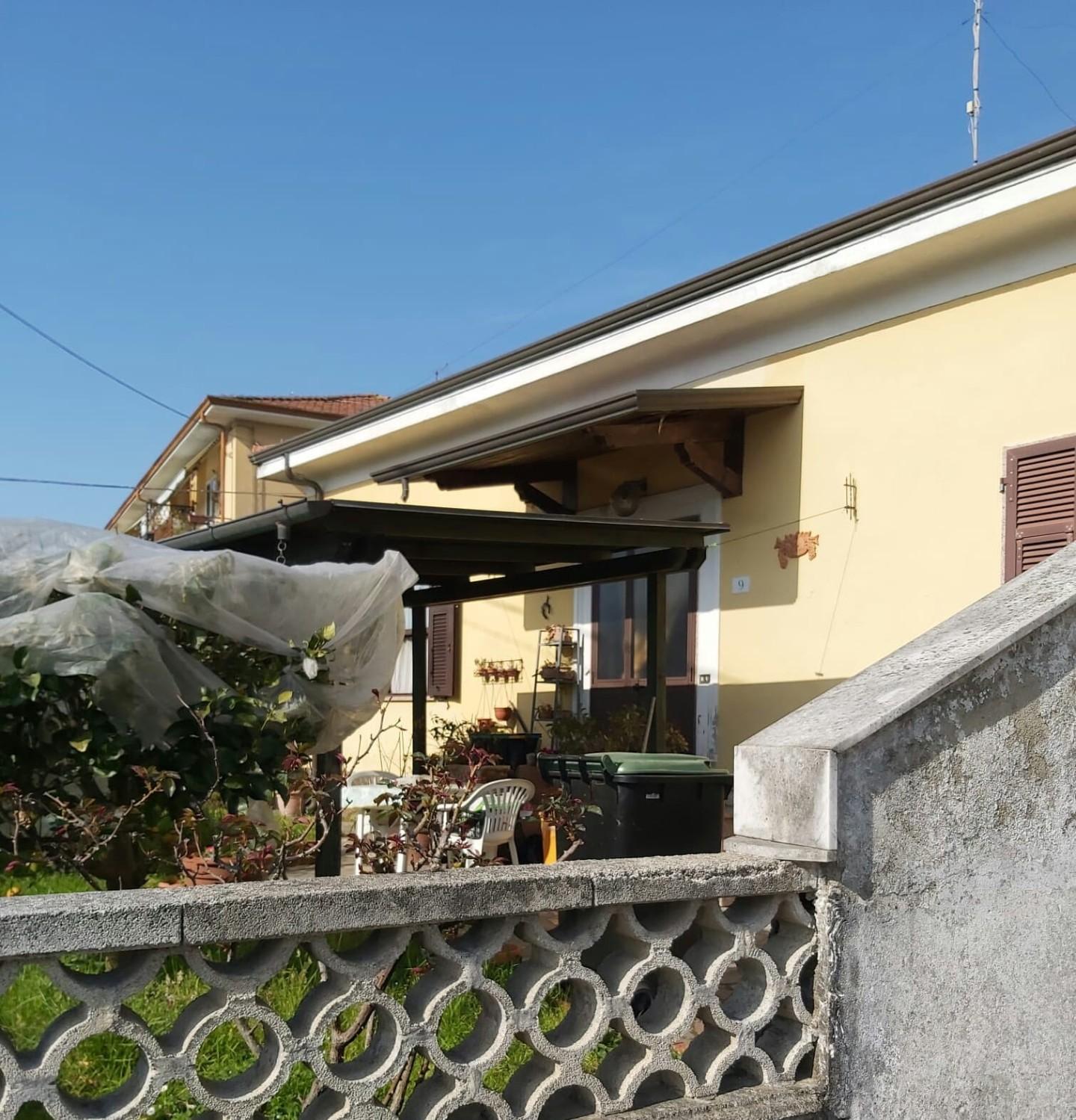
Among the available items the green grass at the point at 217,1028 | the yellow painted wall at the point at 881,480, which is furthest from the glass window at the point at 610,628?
the green grass at the point at 217,1028

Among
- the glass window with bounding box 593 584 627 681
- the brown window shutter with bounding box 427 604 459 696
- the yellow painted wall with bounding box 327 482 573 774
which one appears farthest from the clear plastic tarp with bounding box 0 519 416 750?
the brown window shutter with bounding box 427 604 459 696

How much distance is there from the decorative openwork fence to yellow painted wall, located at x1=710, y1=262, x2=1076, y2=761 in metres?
4.56

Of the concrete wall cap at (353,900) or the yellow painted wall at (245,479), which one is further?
the yellow painted wall at (245,479)

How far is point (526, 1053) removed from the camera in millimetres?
Answer: 3613

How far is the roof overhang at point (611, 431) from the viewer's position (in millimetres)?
7422

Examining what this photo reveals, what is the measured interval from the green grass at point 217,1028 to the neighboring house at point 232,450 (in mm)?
11020

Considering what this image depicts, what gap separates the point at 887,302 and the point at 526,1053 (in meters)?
5.45

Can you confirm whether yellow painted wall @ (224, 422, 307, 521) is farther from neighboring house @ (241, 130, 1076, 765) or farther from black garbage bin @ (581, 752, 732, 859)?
black garbage bin @ (581, 752, 732, 859)

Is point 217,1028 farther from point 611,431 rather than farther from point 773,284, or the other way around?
point 773,284

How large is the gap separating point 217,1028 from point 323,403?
17626 mm

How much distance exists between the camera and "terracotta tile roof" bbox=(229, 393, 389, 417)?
699 inches

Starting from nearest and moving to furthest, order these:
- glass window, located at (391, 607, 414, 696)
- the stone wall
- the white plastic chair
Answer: the stone wall
the white plastic chair
glass window, located at (391, 607, 414, 696)

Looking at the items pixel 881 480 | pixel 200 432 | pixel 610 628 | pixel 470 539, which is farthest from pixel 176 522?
pixel 881 480

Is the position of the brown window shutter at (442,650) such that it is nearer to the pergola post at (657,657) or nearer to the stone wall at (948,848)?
the pergola post at (657,657)
